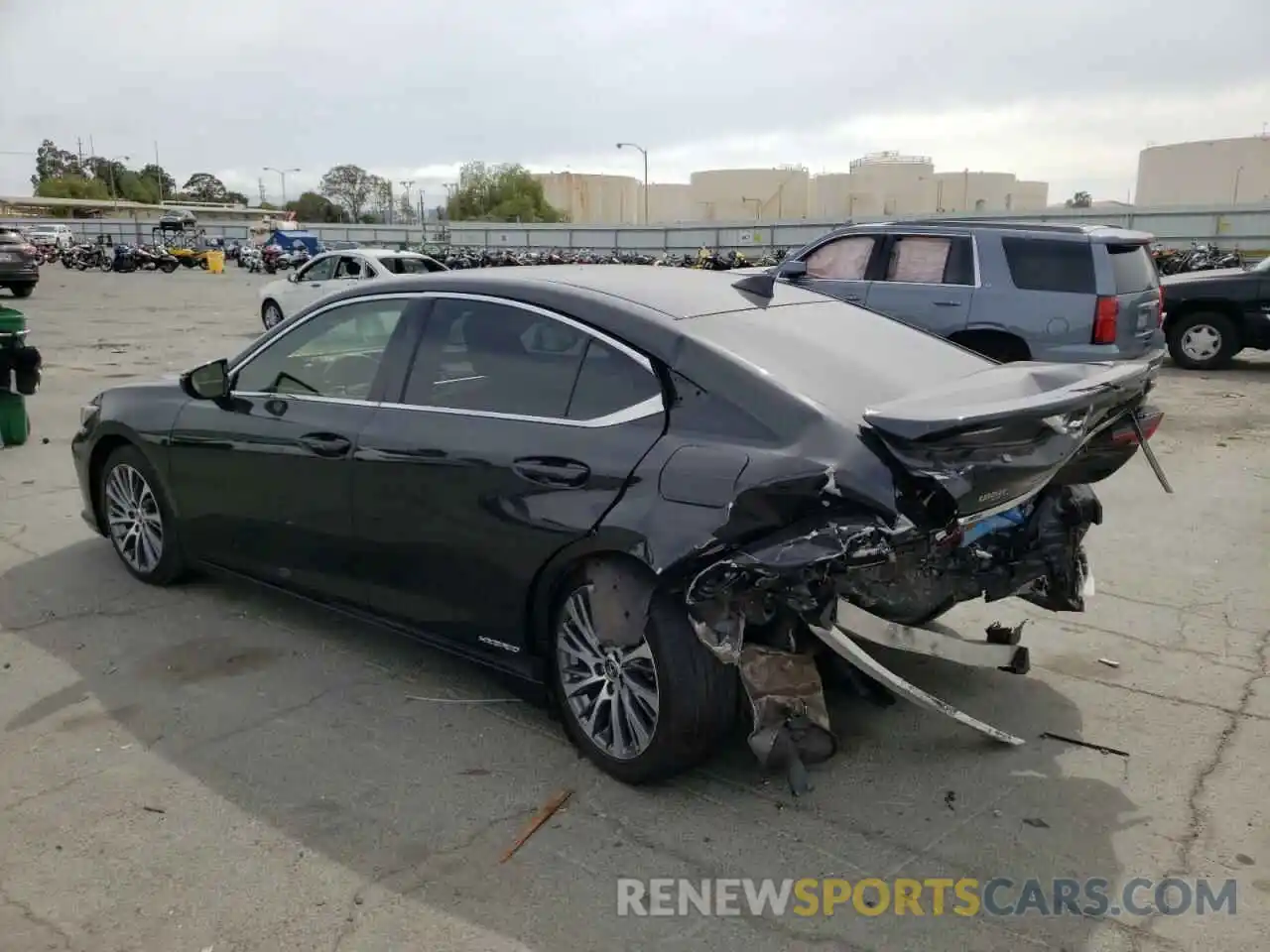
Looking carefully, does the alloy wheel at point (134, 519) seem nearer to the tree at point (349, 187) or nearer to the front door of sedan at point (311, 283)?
the front door of sedan at point (311, 283)

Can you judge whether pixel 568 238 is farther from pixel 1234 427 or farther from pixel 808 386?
pixel 808 386

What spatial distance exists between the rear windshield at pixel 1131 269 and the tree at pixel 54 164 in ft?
541

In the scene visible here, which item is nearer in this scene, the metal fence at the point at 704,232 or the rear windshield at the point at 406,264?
the rear windshield at the point at 406,264

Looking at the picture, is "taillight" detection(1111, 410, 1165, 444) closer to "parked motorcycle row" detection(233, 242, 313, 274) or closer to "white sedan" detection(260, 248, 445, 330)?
"white sedan" detection(260, 248, 445, 330)

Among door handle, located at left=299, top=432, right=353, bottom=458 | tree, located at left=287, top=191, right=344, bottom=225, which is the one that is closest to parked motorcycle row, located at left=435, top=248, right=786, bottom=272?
door handle, located at left=299, top=432, right=353, bottom=458

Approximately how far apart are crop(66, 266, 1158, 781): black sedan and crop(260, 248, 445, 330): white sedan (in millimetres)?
13320

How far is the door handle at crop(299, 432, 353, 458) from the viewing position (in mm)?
4262

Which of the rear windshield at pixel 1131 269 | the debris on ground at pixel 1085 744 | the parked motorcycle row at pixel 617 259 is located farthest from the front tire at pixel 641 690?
Answer: the parked motorcycle row at pixel 617 259

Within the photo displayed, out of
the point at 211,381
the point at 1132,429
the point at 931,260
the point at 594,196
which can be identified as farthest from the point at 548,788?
the point at 594,196

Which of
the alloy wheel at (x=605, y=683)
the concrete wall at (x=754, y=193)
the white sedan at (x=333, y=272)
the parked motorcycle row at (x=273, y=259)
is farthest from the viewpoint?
the concrete wall at (x=754, y=193)

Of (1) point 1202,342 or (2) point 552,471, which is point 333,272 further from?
(2) point 552,471

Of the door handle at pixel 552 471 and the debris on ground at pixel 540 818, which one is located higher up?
the door handle at pixel 552 471

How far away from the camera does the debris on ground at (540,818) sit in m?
3.19

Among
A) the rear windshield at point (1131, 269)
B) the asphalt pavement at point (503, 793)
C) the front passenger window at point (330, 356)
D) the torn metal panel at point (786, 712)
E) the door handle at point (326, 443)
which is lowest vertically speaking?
the asphalt pavement at point (503, 793)
